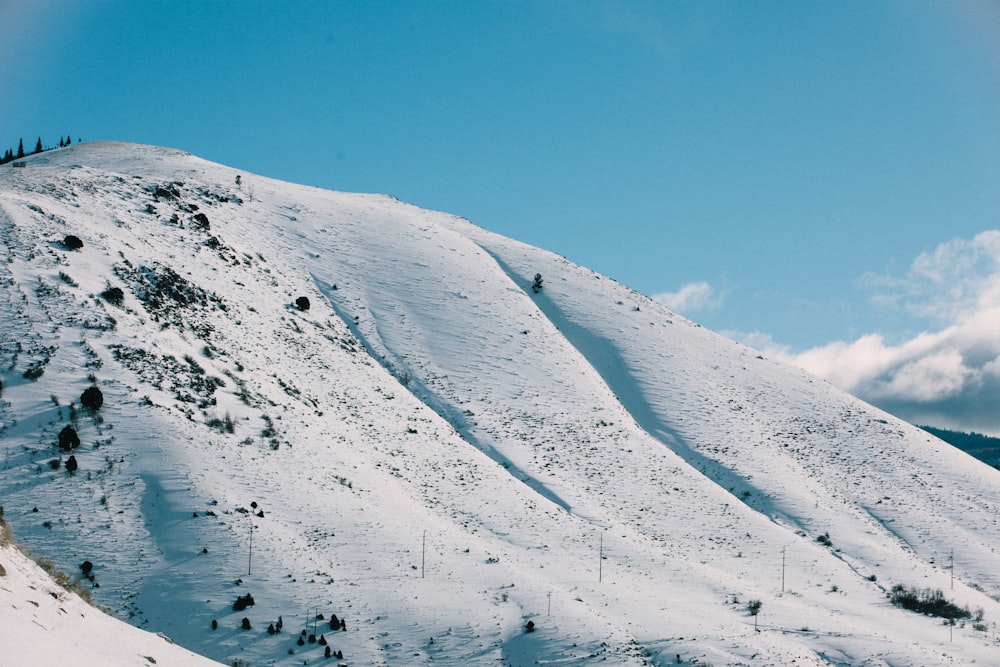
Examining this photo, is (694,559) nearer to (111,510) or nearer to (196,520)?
(196,520)

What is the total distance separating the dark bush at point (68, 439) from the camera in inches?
1178

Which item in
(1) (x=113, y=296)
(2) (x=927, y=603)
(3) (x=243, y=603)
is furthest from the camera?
(1) (x=113, y=296)

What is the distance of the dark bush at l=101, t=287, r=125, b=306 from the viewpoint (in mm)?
39094

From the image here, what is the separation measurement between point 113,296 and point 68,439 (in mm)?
11686

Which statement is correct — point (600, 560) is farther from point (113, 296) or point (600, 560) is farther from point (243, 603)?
point (113, 296)

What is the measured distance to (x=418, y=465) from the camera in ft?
134

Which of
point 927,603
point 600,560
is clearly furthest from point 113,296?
point 927,603

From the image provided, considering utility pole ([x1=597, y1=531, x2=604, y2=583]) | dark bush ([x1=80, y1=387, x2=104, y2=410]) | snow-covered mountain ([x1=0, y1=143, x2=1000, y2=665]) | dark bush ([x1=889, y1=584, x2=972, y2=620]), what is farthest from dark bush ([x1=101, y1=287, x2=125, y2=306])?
dark bush ([x1=889, y1=584, x2=972, y2=620])

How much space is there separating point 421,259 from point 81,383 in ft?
133

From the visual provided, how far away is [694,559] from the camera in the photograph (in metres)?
39.3

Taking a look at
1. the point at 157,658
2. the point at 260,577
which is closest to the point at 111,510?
the point at 260,577

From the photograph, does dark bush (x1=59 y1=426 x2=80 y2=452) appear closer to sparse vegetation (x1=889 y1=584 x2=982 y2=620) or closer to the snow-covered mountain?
the snow-covered mountain

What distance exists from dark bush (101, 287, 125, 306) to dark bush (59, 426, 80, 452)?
1075cm

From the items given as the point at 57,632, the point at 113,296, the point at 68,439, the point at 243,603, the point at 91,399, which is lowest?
the point at 243,603
